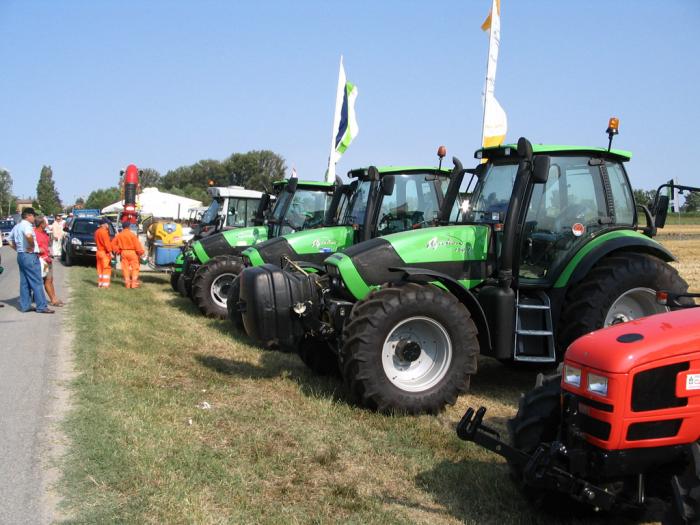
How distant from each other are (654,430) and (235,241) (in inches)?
399

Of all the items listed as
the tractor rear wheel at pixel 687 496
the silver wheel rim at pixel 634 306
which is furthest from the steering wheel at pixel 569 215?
the tractor rear wheel at pixel 687 496

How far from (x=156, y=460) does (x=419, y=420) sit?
2142 millimetres

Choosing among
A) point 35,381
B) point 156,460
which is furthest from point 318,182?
point 156,460

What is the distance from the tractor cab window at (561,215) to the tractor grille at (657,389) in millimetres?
3186

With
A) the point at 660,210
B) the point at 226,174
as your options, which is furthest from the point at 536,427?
the point at 226,174

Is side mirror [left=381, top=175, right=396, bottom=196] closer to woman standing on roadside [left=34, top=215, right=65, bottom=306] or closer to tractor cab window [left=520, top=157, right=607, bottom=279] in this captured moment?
tractor cab window [left=520, top=157, right=607, bottom=279]

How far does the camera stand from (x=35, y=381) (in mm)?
6918

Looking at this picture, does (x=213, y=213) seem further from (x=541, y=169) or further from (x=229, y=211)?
(x=541, y=169)

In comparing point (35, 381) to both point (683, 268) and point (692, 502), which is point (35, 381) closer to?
point (692, 502)

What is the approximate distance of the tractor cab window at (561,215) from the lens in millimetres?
6457

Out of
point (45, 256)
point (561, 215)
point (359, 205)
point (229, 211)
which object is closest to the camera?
point (561, 215)

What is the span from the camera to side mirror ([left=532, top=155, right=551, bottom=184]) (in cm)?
582

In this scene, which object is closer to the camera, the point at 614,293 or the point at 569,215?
the point at 614,293

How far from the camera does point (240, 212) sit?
1523 centimetres
